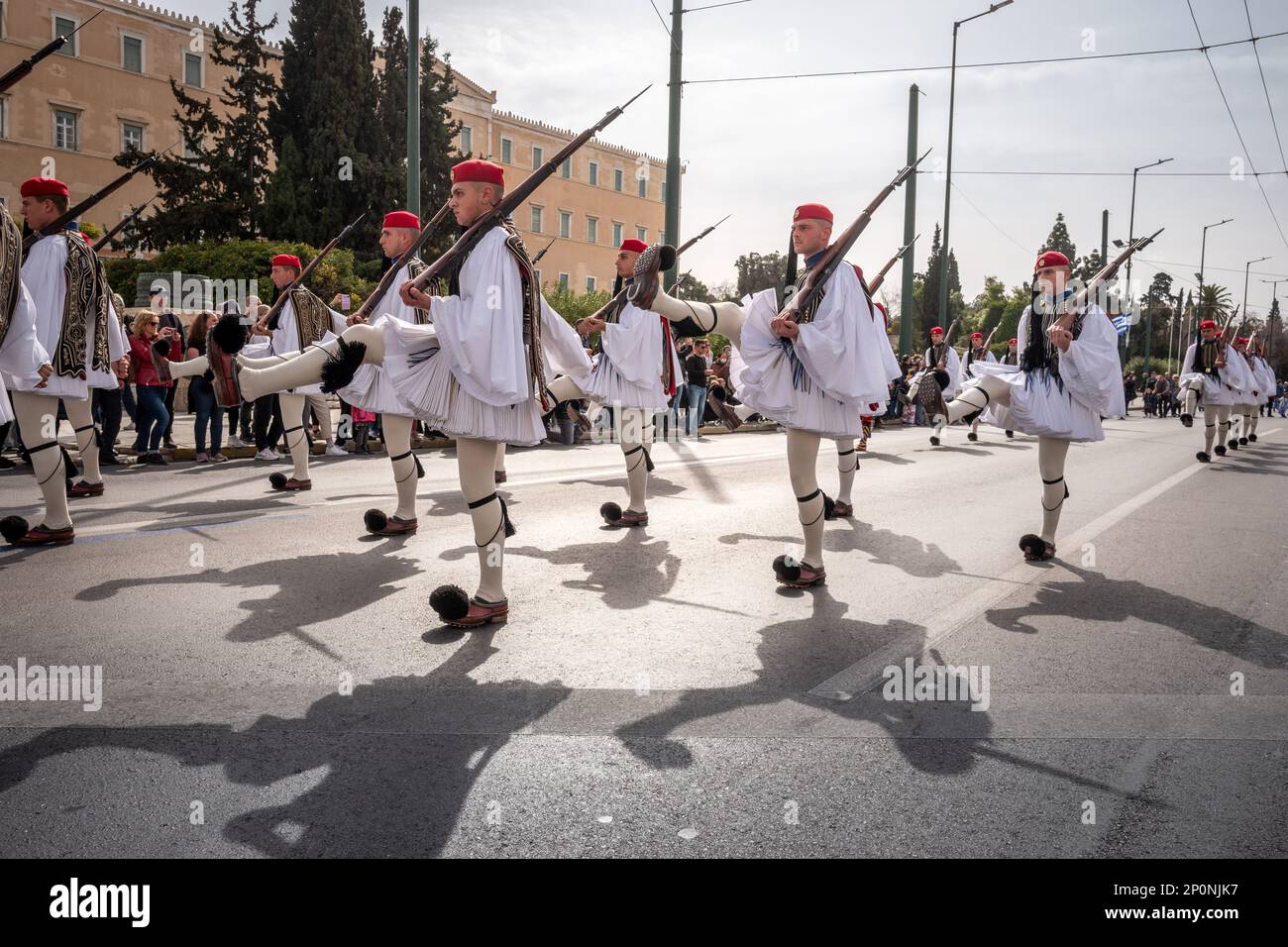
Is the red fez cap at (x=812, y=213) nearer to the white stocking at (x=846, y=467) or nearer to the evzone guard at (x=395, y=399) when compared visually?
the evzone guard at (x=395, y=399)

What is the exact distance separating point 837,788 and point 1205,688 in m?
2.17

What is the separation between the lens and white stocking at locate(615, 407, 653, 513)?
822 centimetres

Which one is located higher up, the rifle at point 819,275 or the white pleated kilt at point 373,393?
the rifle at point 819,275

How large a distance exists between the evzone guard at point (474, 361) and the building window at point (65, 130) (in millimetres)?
45340

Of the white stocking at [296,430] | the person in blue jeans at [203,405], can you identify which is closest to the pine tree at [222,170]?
the person in blue jeans at [203,405]

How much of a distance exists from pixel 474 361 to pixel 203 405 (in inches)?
369

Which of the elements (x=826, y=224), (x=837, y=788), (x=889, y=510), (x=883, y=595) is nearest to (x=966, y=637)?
(x=883, y=595)

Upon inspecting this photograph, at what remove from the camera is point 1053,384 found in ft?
23.7

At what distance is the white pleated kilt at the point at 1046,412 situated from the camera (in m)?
7.10

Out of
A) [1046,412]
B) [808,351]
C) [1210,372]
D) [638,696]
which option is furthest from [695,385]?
[638,696]

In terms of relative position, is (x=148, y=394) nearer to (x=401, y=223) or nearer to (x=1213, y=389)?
(x=401, y=223)

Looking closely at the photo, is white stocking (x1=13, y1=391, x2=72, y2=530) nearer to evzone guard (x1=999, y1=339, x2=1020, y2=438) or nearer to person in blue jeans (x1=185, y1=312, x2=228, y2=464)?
person in blue jeans (x1=185, y1=312, x2=228, y2=464)
